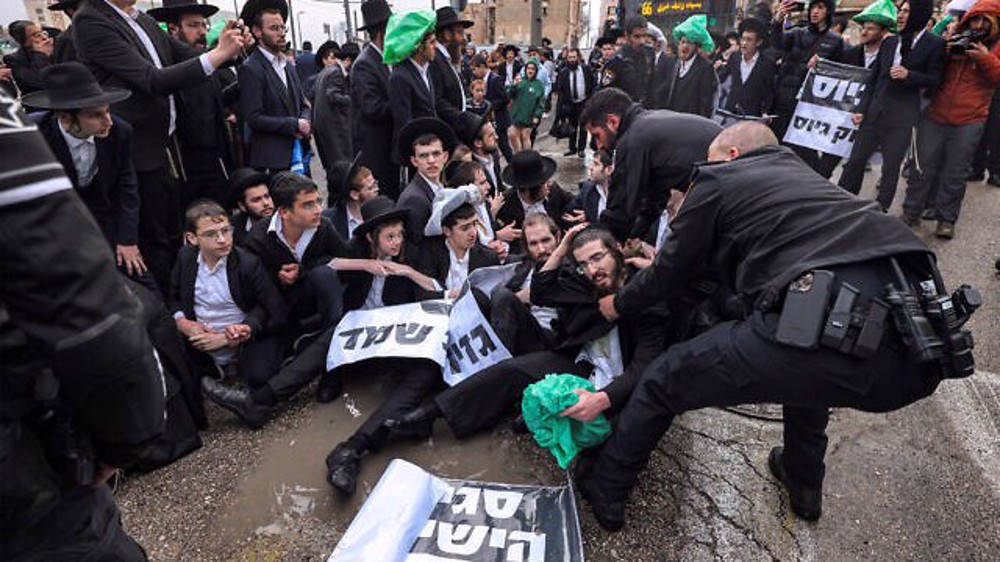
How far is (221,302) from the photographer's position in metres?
3.10

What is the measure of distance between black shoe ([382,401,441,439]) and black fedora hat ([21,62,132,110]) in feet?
6.70

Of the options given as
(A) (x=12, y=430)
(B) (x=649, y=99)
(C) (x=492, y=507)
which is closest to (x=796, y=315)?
(C) (x=492, y=507)

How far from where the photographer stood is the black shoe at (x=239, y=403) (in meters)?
2.84

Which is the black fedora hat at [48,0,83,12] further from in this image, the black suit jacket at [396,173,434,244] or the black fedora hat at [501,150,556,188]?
the black fedora hat at [501,150,556,188]

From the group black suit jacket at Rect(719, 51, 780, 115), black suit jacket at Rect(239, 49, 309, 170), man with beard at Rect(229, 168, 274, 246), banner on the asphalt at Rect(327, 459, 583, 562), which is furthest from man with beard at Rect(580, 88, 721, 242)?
black suit jacket at Rect(719, 51, 780, 115)

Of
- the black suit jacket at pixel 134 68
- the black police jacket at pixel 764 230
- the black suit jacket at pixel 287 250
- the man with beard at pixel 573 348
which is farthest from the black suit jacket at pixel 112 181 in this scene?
the black police jacket at pixel 764 230

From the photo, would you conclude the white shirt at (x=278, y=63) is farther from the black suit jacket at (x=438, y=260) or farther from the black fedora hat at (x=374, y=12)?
the black suit jacket at (x=438, y=260)

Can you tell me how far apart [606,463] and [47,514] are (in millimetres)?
1756

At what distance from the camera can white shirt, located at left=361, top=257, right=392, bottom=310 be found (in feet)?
11.3

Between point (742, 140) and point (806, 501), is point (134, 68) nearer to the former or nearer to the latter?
point (742, 140)

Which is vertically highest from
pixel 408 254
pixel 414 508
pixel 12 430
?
pixel 12 430

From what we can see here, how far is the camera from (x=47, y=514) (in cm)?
112

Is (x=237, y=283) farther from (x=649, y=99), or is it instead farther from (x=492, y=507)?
(x=649, y=99)

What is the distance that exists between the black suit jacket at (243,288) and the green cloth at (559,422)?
161cm
